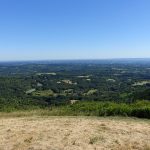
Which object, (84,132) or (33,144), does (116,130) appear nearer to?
(84,132)

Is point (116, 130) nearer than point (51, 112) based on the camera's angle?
Yes

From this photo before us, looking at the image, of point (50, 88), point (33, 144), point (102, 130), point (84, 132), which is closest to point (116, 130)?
point (102, 130)

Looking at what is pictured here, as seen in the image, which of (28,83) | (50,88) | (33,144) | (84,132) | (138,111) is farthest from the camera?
(28,83)

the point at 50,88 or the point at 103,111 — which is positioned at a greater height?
the point at 103,111

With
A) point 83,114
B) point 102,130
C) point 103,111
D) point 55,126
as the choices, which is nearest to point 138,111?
point 103,111

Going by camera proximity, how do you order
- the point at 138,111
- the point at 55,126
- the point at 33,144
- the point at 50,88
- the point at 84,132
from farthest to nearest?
the point at 50,88 < the point at 138,111 < the point at 55,126 < the point at 84,132 < the point at 33,144

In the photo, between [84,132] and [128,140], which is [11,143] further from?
[128,140]
